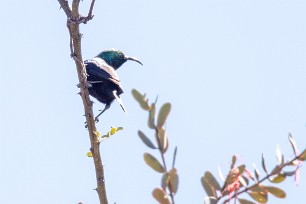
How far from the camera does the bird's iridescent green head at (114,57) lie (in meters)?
8.88

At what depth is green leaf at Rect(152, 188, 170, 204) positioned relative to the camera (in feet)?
4.05

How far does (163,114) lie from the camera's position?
4.22ft

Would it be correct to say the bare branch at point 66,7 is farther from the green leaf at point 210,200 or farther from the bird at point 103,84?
the bird at point 103,84

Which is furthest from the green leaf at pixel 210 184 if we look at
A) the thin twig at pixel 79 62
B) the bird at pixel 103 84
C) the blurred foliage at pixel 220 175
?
the bird at pixel 103 84

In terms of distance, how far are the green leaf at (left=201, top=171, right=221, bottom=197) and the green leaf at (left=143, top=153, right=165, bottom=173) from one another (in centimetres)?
9

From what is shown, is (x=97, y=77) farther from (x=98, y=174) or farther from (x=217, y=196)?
(x=217, y=196)

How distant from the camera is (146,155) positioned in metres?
1.30

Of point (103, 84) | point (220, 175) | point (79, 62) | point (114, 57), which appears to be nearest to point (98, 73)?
point (103, 84)

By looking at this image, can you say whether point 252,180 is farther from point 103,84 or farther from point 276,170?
point 103,84

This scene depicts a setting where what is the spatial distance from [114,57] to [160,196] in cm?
774

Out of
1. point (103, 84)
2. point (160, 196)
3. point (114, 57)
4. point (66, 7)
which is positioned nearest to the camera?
point (160, 196)

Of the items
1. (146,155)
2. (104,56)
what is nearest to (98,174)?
(146,155)

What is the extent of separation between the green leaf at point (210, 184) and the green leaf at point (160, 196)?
89 mm

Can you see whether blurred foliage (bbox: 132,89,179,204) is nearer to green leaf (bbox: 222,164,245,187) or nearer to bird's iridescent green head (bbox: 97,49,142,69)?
green leaf (bbox: 222,164,245,187)
